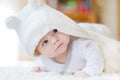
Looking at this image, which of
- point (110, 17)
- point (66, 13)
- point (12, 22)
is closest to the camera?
point (12, 22)

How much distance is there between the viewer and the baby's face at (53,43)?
2.87ft

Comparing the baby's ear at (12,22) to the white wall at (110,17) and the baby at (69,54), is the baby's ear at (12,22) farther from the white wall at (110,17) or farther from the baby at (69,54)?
the white wall at (110,17)

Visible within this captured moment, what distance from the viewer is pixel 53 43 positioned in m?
0.87

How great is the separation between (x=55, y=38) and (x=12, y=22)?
134mm

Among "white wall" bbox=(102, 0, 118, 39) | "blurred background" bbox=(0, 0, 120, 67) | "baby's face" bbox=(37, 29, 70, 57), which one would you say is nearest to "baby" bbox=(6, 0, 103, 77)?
"baby's face" bbox=(37, 29, 70, 57)

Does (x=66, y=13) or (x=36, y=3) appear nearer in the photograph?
(x=36, y=3)

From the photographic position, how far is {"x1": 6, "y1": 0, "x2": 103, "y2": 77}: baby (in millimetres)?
856

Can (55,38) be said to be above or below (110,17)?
below

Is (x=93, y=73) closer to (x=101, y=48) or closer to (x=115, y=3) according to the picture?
(x=101, y=48)

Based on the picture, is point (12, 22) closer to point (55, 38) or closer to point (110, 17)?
point (55, 38)

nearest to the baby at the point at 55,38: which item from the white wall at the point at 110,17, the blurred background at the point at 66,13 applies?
the blurred background at the point at 66,13

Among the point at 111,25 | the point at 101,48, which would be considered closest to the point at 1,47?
the point at 111,25

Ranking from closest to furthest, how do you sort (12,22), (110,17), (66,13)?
(12,22) → (66,13) → (110,17)

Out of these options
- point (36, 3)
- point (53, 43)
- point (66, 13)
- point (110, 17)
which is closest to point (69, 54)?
point (53, 43)
